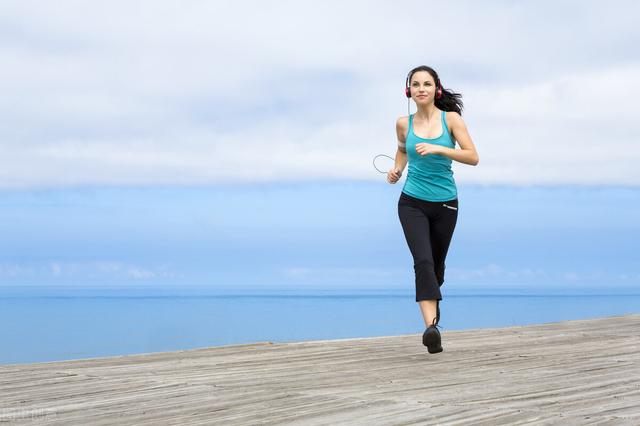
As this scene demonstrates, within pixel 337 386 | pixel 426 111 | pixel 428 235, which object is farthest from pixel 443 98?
pixel 337 386

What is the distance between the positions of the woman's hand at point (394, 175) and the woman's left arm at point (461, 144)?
0.48 metres

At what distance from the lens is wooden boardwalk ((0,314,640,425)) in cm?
291

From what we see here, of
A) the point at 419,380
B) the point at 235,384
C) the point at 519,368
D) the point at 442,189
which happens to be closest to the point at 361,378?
the point at 419,380

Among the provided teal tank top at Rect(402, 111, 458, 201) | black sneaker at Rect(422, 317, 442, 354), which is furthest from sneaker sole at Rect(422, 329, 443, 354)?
teal tank top at Rect(402, 111, 458, 201)

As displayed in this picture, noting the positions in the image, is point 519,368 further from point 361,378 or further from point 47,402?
point 47,402

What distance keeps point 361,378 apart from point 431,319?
4.00 ft

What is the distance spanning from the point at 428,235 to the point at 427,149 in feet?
2.05

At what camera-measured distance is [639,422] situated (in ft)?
9.11

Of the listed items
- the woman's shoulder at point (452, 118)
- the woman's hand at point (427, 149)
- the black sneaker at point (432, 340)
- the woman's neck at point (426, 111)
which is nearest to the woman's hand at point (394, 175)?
the woman's neck at point (426, 111)

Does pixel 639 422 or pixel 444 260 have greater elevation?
pixel 444 260

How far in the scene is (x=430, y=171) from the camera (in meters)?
5.16

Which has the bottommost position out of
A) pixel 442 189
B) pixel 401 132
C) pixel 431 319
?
pixel 431 319

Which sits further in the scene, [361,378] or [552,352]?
[552,352]

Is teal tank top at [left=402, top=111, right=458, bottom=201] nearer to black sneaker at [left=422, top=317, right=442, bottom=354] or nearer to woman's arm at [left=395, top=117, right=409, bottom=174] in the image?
woman's arm at [left=395, top=117, right=409, bottom=174]
